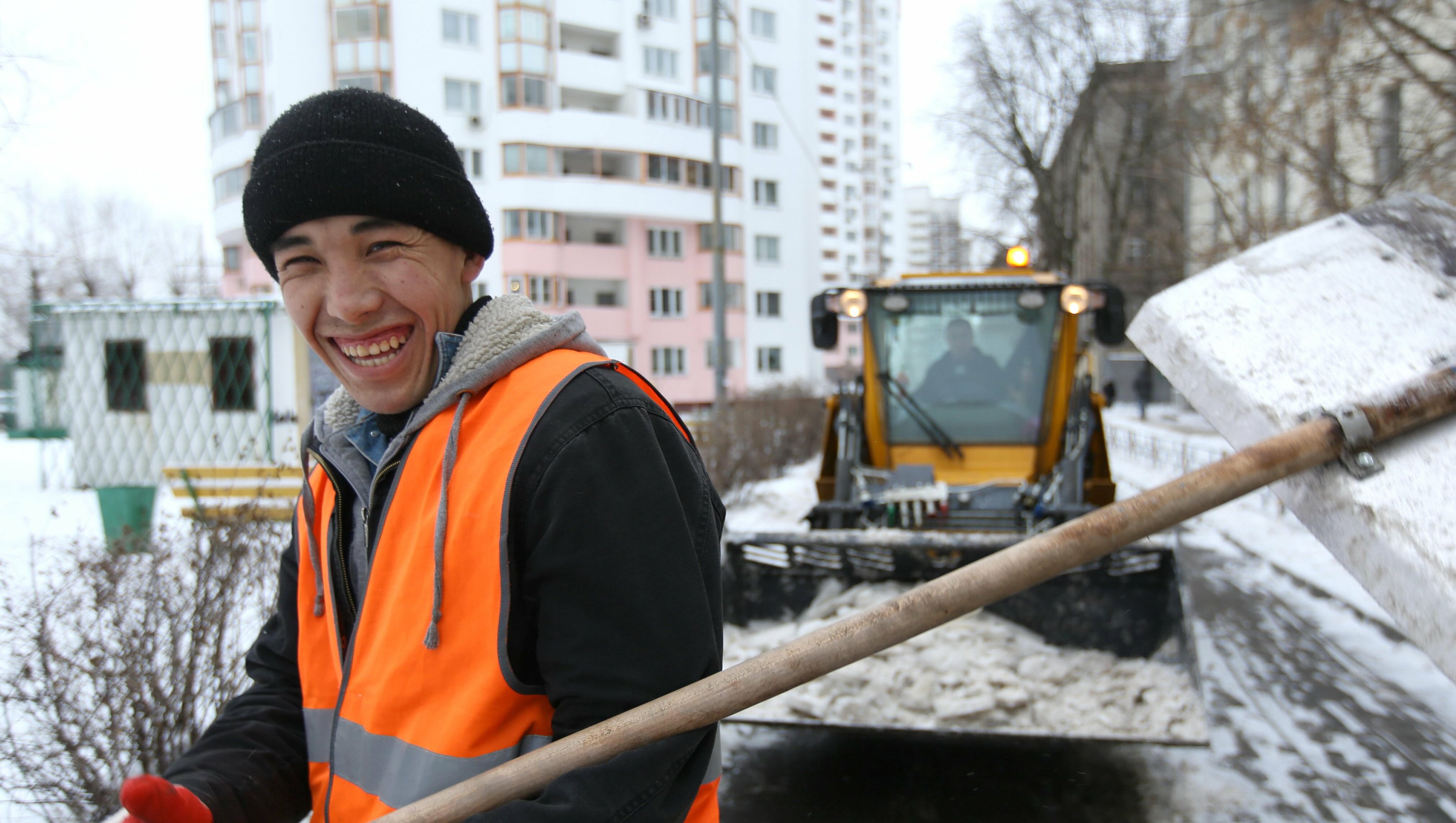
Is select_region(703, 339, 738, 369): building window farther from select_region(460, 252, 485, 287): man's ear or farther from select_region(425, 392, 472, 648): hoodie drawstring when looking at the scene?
select_region(425, 392, 472, 648): hoodie drawstring

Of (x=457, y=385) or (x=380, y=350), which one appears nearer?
(x=457, y=385)

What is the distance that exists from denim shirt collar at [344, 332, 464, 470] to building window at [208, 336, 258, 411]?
41.0ft

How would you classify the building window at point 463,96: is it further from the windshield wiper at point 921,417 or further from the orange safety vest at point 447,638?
the orange safety vest at point 447,638

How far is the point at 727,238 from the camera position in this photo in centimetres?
3631

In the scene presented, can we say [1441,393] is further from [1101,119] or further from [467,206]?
[1101,119]

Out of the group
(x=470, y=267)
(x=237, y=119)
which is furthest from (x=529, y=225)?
(x=470, y=267)

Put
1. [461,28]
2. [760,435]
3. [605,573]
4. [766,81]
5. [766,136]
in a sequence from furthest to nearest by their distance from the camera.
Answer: [766,136]
[766,81]
[461,28]
[760,435]
[605,573]

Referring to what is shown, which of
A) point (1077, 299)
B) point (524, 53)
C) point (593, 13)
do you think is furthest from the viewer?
point (593, 13)

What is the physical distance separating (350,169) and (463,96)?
32.9m

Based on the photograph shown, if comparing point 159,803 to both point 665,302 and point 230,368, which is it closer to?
point 230,368

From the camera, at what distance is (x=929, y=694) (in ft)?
14.0

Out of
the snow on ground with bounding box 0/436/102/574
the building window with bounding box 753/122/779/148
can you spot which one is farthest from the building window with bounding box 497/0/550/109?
the snow on ground with bounding box 0/436/102/574

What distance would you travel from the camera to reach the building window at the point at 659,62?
34.9 metres

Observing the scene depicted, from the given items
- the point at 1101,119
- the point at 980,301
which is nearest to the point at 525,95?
the point at 1101,119
